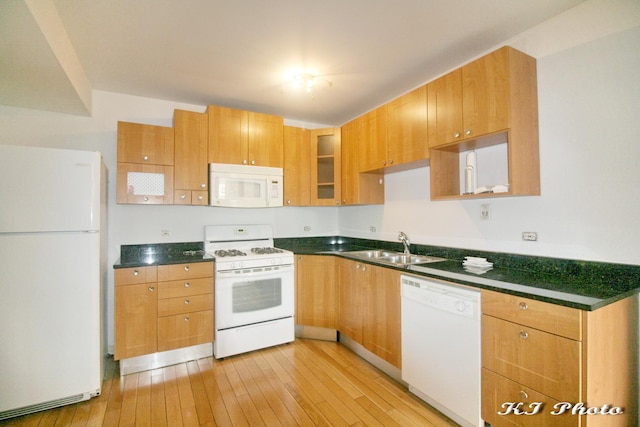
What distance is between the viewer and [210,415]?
6.24 feet

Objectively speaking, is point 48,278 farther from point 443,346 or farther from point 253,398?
A: point 443,346

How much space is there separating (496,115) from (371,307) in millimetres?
1748

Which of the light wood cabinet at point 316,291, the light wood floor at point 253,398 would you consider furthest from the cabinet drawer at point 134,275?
the light wood cabinet at point 316,291

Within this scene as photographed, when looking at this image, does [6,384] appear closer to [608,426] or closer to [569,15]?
[608,426]

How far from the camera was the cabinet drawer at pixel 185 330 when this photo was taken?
2.50 metres

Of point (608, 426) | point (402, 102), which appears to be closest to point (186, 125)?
point (402, 102)

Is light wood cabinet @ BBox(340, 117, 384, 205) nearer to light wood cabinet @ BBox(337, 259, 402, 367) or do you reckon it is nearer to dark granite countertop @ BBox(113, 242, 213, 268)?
light wood cabinet @ BBox(337, 259, 402, 367)

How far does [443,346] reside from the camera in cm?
184

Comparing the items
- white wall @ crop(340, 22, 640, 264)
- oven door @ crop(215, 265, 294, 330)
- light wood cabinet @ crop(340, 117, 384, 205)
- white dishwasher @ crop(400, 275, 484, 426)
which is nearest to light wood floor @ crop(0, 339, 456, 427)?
white dishwasher @ crop(400, 275, 484, 426)

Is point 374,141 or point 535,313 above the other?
point 374,141

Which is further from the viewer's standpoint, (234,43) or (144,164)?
(144,164)

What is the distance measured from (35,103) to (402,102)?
319 centimetres

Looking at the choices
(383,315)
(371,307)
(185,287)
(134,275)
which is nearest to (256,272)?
(185,287)

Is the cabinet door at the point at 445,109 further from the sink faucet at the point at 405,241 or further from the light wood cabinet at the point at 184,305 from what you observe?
the light wood cabinet at the point at 184,305
